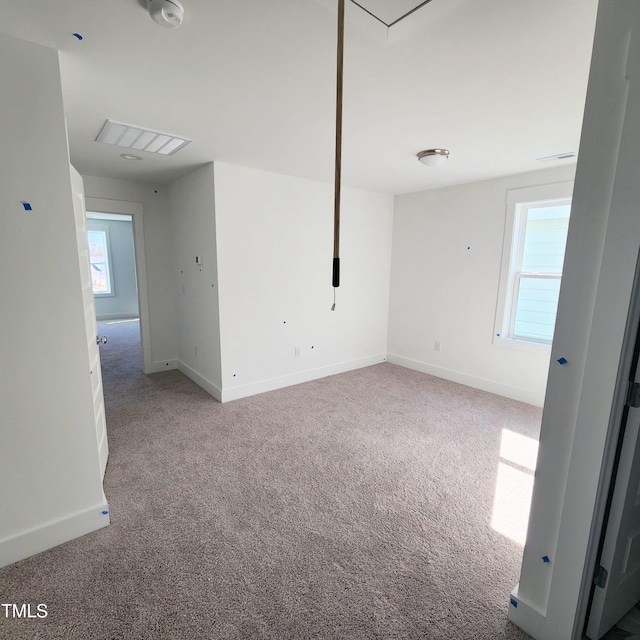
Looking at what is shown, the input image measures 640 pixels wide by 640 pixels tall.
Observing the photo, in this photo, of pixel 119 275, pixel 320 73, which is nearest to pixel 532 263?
pixel 320 73

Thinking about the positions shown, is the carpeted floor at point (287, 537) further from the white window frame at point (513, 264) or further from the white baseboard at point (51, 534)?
the white window frame at point (513, 264)

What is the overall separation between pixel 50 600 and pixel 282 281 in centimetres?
303

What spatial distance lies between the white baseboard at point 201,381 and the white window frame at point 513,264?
10.3 feet

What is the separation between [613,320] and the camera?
1129 mm

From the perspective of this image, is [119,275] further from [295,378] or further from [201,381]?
[295,378]

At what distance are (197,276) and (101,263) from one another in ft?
20.7

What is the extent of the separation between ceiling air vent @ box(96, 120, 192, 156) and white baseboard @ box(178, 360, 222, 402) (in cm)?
231

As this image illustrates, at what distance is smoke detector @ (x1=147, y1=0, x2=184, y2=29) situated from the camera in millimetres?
1252

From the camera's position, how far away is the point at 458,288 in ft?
14.0

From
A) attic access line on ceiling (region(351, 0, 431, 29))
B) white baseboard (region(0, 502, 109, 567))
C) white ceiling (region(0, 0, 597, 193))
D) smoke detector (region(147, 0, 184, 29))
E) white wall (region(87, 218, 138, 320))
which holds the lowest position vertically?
white baseboard (region(0, 502, 109, 567))

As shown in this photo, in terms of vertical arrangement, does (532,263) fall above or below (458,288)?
above

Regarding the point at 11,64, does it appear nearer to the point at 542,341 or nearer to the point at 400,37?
the point at 400,37

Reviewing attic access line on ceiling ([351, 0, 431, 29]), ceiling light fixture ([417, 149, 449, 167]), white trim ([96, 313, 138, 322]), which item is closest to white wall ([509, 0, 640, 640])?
attic access line on ceiling ([351, 0, 431, 29])

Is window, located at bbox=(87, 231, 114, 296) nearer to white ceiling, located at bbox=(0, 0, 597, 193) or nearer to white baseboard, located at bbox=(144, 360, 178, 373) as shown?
white baseboard, located at bbox=(144, 360, 178, 373)
